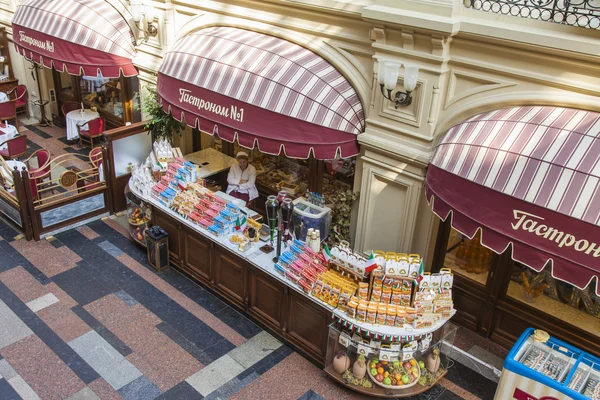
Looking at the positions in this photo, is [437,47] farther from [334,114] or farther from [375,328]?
[375,328]

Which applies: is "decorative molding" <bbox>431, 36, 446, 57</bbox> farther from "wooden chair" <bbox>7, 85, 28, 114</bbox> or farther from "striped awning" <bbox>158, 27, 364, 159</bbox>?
"wooden chair" <bbox>7, 85, 28, 114</bbox>

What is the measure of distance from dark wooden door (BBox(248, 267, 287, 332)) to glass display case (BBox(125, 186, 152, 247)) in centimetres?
287

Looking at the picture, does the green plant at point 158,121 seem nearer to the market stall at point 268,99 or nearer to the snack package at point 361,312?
the market stall at point 268,99

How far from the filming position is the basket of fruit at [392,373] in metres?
7.62

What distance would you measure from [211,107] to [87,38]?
4797 mm

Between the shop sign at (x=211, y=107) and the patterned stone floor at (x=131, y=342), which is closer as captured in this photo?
the patterned stone floor at (x=131, y=342)

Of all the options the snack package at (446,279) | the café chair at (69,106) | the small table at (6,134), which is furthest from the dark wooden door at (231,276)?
the café chair at (69,106)

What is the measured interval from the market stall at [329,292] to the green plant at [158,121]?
81.1 inches

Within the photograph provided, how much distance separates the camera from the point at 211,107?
371 inches

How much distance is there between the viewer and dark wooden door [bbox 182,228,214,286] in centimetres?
974

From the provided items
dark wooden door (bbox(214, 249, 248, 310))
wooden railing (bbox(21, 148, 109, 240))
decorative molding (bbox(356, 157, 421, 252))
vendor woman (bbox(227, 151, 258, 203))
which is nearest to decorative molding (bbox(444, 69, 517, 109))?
decorative molding (bbox(356, 157, 421, 252))

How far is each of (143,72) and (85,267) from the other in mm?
4650

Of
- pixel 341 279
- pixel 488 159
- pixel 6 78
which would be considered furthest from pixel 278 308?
pixel 6 78

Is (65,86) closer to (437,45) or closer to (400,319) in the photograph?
(437,45)
